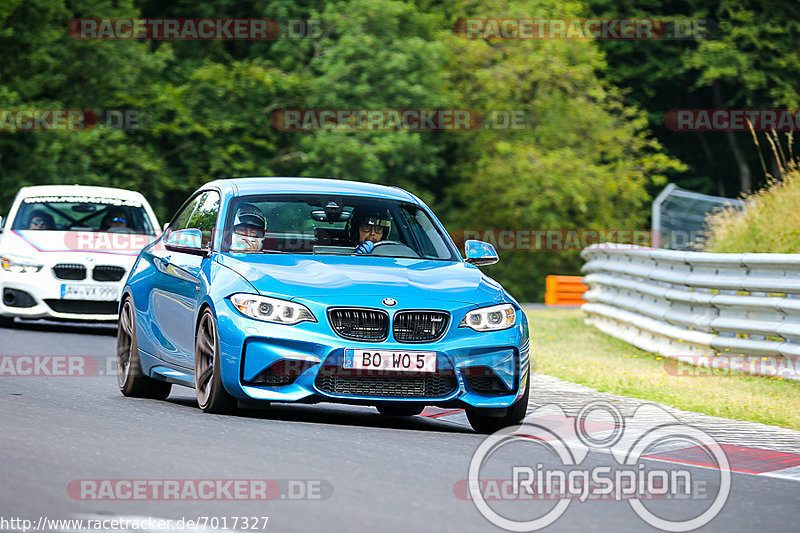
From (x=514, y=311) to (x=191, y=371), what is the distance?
2.22 metres

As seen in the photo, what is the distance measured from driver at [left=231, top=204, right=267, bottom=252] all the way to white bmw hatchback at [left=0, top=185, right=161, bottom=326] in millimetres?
7836

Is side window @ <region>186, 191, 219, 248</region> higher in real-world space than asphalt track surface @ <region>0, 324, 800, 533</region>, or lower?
higher

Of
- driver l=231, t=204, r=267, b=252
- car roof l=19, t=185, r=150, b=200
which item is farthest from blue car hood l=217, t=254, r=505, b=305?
car roof l=19, t=185, r=150, b=200

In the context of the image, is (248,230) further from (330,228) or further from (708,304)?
(708,304)

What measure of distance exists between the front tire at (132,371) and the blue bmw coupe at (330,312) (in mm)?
306

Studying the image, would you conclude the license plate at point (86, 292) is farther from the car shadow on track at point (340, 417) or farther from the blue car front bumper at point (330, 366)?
the blue car front bumper at point (330, 366)

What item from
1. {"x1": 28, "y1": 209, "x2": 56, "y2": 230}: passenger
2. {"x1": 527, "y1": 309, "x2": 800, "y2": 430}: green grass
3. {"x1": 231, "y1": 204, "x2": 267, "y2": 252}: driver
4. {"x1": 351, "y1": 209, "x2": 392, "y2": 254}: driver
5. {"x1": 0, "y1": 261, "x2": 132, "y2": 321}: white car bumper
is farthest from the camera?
{"x1": 28, "y1": 209, "x2": 56, "y2": 230}: passenger

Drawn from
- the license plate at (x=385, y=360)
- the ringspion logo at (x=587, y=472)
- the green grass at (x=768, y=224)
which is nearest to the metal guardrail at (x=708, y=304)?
the green grass at (x=768, y=224)

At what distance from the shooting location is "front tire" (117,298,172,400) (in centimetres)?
1109

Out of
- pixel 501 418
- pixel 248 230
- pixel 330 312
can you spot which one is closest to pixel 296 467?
pixel 330 312

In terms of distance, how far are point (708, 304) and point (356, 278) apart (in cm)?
700

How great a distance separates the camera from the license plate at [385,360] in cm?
900

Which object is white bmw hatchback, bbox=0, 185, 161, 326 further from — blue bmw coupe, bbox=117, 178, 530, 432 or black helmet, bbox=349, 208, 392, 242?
black helmet, bbox=349, 208, 392, 242

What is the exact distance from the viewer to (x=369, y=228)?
10586mm
